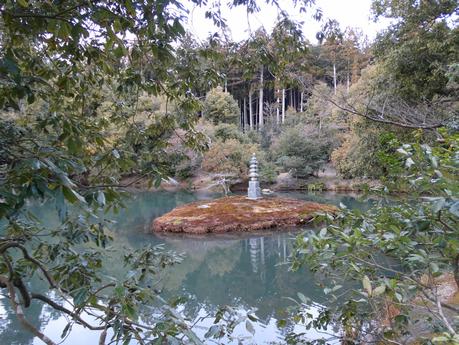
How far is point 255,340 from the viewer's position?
3389 millimetres

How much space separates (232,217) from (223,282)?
3.66 meters

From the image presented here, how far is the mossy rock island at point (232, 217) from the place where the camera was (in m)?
8.44

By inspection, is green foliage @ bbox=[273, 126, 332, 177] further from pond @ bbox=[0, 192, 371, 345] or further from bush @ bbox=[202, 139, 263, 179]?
pond @ bbox=[0, 192, 371, 345]

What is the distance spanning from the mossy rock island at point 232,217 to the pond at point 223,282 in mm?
430

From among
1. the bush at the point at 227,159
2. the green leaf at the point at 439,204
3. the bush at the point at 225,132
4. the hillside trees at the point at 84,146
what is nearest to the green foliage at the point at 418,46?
the hillside trees at the point at 84,146

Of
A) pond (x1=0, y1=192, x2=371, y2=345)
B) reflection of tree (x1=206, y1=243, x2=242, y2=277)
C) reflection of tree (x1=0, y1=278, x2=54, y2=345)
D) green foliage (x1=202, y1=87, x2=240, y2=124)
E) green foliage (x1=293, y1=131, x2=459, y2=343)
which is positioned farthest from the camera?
green foliage (x1=202, y1=87, x2=240, y2=124)

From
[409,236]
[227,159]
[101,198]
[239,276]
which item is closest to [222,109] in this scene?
[227,159]

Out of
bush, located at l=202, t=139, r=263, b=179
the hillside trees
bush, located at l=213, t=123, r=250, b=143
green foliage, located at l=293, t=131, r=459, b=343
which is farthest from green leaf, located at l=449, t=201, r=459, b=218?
Answer: bush, located at l=213, t=123, r=250, b=143

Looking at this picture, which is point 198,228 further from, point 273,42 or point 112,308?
point 112,308

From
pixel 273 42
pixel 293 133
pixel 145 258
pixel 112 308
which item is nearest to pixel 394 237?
pixel 112 308

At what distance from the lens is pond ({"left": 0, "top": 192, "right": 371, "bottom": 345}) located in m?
3.52

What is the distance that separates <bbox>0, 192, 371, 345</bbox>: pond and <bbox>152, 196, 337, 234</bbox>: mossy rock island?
430mm

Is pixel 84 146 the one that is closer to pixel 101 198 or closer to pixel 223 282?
pixel 101 198

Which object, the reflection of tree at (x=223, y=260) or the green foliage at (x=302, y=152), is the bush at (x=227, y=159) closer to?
the green foliage at (x=302, y=152)
